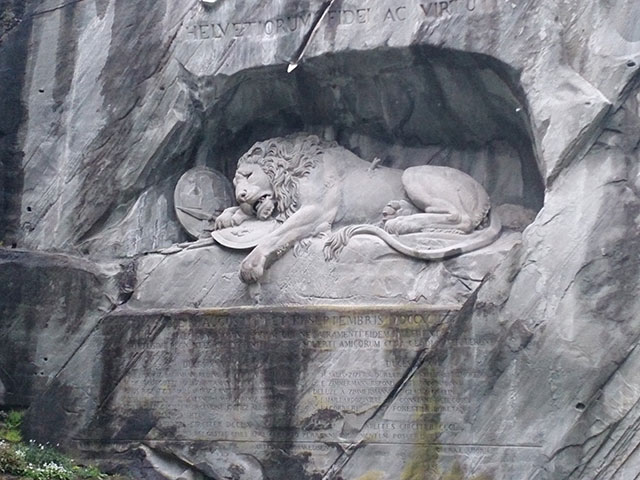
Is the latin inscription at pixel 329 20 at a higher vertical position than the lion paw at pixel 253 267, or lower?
higher

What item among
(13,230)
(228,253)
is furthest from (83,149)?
(228,253)

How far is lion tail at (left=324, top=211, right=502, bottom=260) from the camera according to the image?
9539 mm

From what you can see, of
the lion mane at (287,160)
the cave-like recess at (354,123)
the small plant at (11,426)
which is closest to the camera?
the small plant at (11,426)

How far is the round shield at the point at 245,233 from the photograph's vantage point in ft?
33.0

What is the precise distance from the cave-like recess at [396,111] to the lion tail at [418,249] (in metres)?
0.53

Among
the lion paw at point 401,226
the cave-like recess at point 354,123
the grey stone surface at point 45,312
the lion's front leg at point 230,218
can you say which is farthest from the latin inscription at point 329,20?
the grey stone surface at point 45,312

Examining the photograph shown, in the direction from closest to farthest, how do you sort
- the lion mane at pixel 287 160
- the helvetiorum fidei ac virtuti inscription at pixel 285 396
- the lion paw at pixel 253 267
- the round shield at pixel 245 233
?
the helvetiorum fidei ac virtuti inscription at pixel 285 396 < the lion paw at pixel 253 267 < the round shield at pixel 245 233 < the lion mane at pixel 287 160

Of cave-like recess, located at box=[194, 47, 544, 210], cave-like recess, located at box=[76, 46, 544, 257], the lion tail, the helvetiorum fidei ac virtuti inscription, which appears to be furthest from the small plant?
the lion tail

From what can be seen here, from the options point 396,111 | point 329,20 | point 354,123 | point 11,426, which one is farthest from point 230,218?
point 11,426

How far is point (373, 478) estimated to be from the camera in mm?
9055

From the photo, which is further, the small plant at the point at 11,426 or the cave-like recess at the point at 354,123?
the cave-like recess at the point at 354,123

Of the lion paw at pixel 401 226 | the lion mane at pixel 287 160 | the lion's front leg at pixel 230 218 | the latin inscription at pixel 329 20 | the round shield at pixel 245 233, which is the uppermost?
the latin inscription at pixel 329 20

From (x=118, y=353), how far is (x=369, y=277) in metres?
2.31

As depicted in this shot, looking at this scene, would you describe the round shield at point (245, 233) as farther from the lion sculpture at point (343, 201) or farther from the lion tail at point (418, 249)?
the lion tail at point (418, 249)
